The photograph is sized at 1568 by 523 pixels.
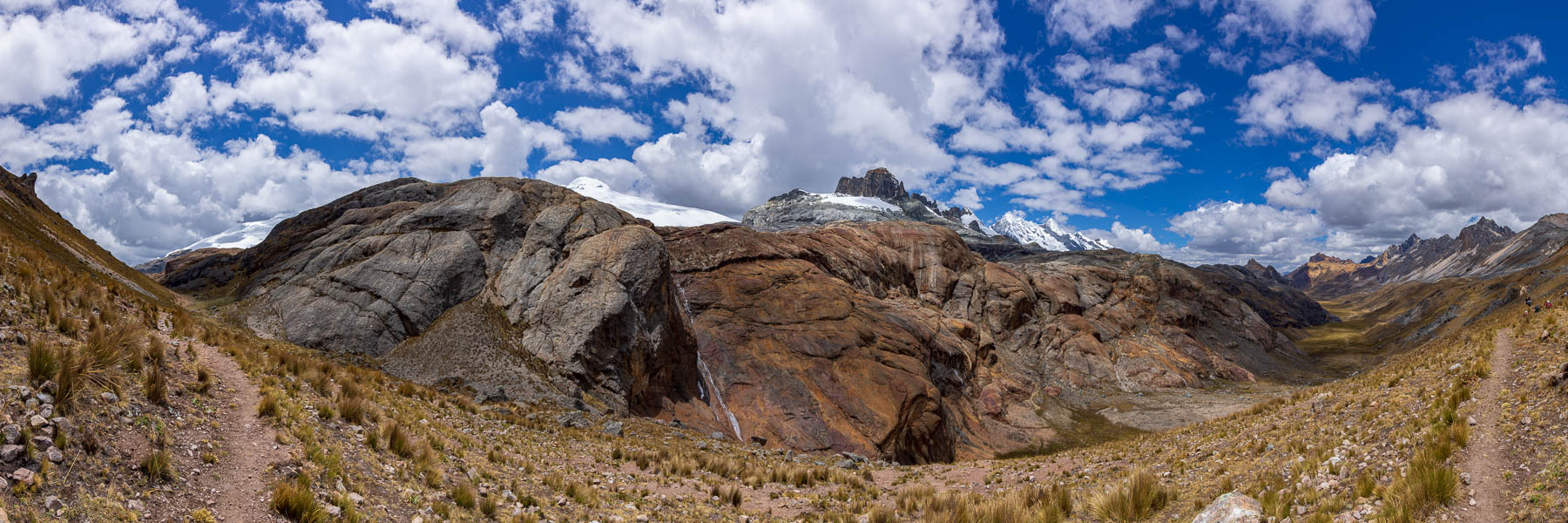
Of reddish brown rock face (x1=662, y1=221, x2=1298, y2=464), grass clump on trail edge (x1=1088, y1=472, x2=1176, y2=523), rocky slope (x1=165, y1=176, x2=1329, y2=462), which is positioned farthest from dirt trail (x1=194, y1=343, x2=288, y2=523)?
reddish brown rock face (x1=662, y1=221, x2=1298, y2=464)

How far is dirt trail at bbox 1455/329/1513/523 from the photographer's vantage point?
9.10 m

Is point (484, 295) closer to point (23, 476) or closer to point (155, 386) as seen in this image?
point (155, 386)

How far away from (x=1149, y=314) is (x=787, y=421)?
10485cm

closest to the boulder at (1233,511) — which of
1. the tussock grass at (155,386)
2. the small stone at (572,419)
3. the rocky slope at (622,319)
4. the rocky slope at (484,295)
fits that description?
the tussock grass at (155,386)

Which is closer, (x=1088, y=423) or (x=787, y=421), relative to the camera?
(x=787, y=421)

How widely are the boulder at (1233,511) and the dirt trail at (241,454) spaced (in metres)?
16.4

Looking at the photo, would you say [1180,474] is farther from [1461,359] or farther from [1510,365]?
[1461,359]

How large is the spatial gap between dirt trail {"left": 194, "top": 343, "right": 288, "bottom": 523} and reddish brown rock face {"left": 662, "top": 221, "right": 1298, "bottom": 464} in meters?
33.9

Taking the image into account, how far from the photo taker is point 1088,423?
76062 mm

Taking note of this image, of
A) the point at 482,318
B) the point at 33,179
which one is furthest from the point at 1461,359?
the point at 33,179

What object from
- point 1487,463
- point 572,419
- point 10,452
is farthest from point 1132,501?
point 572,419

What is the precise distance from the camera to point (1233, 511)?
11.2 metres

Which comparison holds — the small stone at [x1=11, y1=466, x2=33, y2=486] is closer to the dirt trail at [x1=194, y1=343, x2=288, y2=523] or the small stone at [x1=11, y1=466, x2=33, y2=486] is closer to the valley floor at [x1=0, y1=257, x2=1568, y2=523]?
the valley floor at [x1=0, y1=257, x2=1568, y2=523]

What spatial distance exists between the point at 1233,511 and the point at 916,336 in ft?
179
